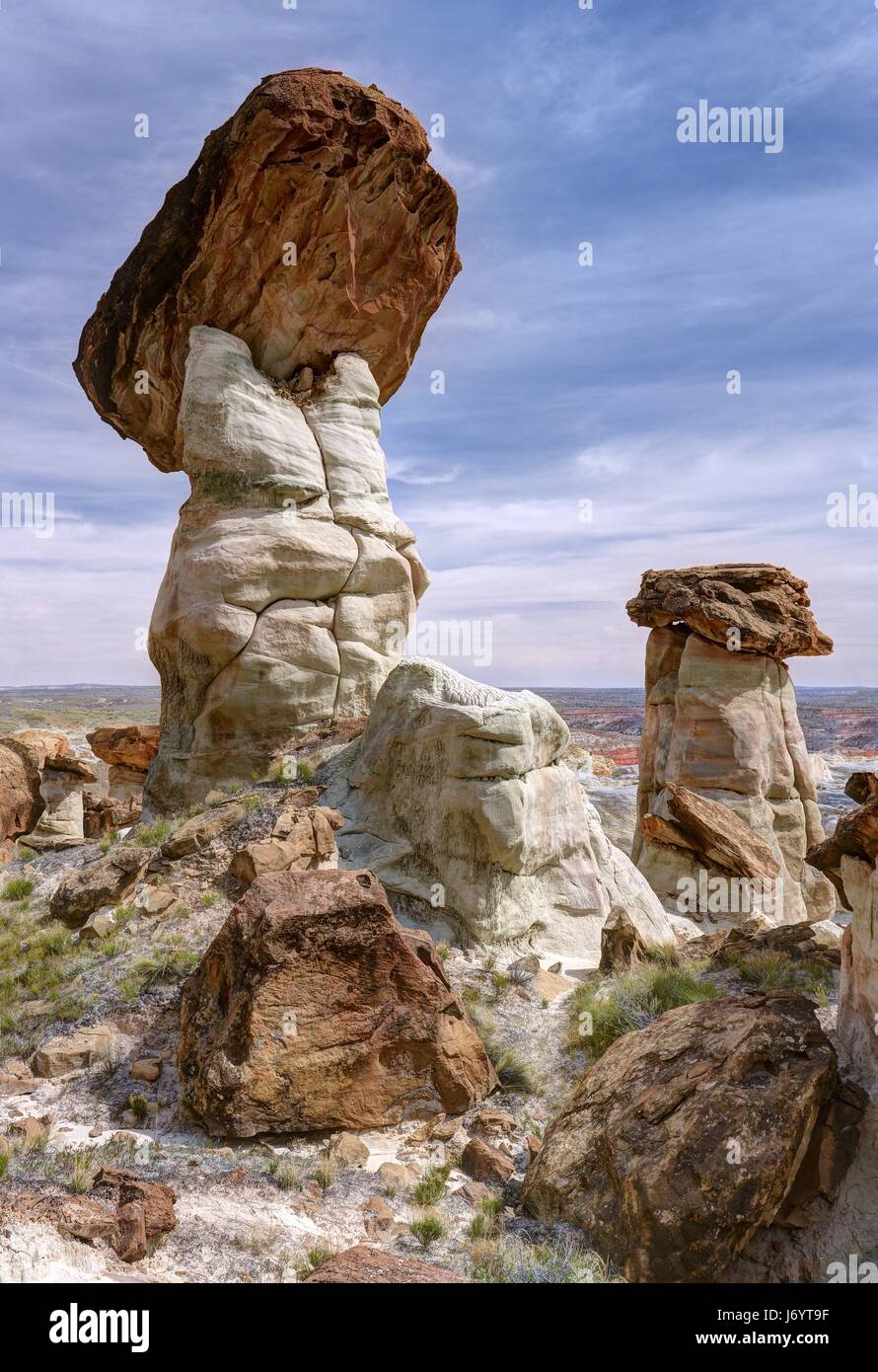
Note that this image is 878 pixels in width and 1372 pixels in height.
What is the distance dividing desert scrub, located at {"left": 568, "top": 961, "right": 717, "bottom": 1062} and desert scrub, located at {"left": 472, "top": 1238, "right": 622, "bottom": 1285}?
2392 millimetres

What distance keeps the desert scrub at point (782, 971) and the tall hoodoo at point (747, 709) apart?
39.9 ft

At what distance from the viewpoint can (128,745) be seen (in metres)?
25.6

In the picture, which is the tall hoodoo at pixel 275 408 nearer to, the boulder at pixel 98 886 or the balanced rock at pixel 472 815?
the balanced rock at pixel 472 815

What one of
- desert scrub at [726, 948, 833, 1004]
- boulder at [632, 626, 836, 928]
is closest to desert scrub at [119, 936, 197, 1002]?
desert scrub at [726, 948, 833, 1004]

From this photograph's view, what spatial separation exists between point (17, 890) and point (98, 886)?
224cm

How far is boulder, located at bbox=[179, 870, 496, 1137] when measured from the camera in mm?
5988

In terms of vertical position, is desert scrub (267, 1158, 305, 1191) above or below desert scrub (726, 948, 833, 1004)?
below

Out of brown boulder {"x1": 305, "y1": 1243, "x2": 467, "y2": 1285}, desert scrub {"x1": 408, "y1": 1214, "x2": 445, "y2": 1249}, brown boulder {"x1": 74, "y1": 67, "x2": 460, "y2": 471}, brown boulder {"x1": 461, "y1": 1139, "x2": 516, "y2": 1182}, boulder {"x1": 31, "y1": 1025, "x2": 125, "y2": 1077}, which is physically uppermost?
brown boulder {"x1": 74, "y1": 67, "x2": 460, "y2": 471}

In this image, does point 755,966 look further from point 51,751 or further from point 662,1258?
point 51,751

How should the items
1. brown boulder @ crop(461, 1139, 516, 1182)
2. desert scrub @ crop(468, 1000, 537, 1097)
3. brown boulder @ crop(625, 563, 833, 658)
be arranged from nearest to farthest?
brown boulder @ crop(461, 1139, 516, 1182)
desert scrub @ crop(468, 1000, 537, 1097)
brown boulder @ crop(625, 563, 833, 658)

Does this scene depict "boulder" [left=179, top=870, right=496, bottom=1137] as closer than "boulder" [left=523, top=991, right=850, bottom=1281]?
No

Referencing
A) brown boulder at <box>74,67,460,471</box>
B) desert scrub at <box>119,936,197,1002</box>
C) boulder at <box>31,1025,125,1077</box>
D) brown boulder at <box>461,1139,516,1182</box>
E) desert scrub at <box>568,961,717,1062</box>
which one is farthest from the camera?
brown boulder at <box>74,67,460,471</box>

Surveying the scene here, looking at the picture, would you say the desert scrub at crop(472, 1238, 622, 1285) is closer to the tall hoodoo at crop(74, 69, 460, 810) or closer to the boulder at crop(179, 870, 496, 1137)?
the boulder at crop(179, 870, 496, 1137)

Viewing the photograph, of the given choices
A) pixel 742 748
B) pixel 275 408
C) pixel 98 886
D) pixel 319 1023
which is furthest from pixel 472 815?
pixel 742 748
